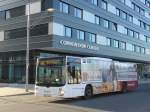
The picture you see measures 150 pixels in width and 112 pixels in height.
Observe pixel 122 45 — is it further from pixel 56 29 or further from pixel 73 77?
pixel 73 77

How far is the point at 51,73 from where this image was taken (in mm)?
20203

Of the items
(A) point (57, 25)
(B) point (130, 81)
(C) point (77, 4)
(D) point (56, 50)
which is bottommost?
(B) point (130, 81)

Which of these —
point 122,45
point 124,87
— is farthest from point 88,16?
point 124,87

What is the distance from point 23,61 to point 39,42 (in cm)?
383

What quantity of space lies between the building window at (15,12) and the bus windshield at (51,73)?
22.8 meters

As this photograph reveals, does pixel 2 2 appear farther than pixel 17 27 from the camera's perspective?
Yes

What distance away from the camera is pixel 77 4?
142 ft

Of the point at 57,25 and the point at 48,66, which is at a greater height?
the point at 57,25

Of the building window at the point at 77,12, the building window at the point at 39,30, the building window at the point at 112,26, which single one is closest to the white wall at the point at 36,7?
the building window at the point at 39,30

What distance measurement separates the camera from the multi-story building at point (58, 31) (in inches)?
1538

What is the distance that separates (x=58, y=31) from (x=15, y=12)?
26.5 ft

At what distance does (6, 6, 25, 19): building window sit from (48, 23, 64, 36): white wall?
19.6 ft

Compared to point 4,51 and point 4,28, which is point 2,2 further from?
point 4,51

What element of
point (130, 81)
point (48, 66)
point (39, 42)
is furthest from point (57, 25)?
point (48, 66)
